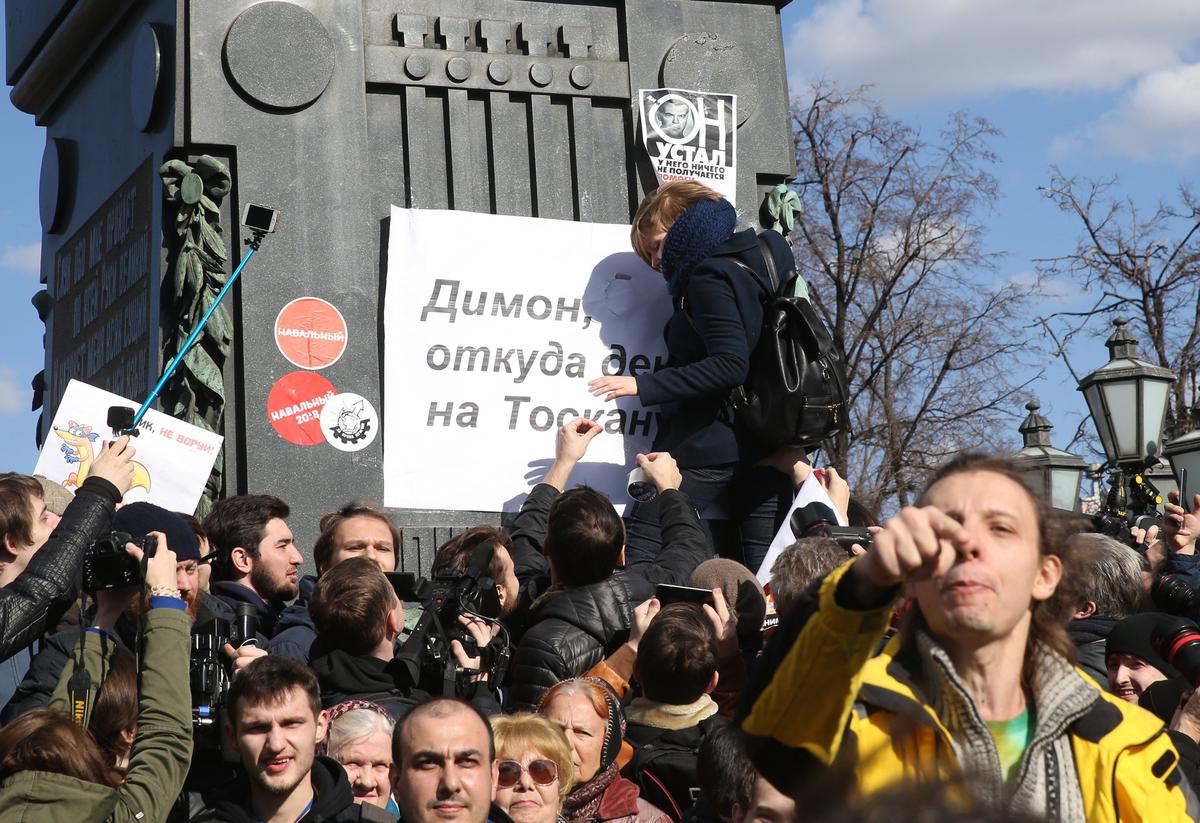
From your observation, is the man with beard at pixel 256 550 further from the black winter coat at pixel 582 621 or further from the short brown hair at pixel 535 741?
the short brown hair at pixel 535 741

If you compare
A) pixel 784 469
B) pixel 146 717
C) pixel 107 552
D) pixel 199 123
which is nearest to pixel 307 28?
pixel 199 123

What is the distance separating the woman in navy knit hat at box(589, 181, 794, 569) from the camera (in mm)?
7938

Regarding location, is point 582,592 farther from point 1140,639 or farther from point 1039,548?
point 1039,548

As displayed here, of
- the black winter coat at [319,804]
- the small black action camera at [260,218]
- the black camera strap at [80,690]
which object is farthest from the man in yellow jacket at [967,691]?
the small black action camera at [260,218]

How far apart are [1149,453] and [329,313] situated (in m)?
6.06

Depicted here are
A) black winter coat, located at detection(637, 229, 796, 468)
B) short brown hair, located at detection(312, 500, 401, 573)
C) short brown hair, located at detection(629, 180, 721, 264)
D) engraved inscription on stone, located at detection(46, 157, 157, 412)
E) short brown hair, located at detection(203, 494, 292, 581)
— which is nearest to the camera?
short brown hair, located at detection(312, 500, 401, 573)

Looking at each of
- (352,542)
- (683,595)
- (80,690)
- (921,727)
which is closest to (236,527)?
(352,542)

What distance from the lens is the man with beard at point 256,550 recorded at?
6.71m

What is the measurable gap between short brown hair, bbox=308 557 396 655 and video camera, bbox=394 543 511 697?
123mm

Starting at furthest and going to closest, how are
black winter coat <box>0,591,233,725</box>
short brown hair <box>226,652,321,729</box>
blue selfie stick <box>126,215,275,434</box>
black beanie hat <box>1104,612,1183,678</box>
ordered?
1. blue selfie stick <box>126,215,275,434</box>
2. black beanie hat <box>1104,612,1183,678</box>
3. black winter coat <box>0,591,233,725</box>
4. short brown hair <box>226,652,321,729</box>

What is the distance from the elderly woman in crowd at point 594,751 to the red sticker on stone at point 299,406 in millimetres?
3035

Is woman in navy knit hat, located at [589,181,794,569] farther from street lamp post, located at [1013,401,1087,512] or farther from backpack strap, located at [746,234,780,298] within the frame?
street lamp post, located at [1013,401,1087,512]

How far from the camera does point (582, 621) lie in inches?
245

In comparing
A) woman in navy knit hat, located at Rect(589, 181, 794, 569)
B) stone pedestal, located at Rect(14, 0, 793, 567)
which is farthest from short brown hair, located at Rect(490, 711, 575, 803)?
stone pedestal, located at Rect(14, 0, 793, 567)
